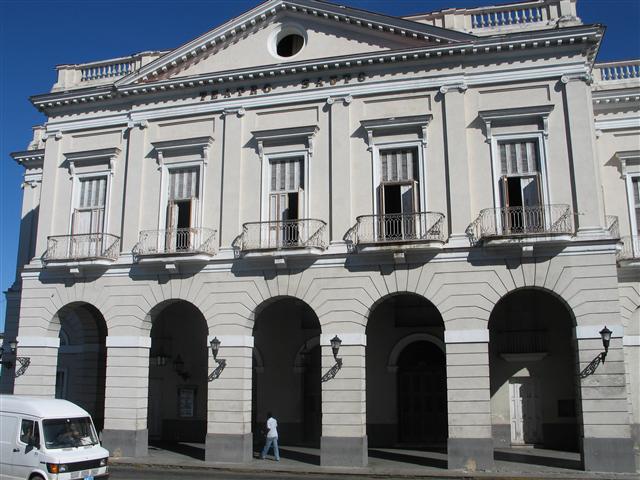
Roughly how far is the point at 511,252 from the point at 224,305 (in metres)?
8.35

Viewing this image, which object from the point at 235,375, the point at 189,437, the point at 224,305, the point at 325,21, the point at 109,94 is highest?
the point at 325,21

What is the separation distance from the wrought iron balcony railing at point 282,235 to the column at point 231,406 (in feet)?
9.07

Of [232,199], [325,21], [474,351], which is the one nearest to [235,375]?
[232,199]

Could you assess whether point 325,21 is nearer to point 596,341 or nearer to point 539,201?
point 539,201

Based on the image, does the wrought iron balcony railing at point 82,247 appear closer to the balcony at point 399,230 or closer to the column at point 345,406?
the column at point 345,406

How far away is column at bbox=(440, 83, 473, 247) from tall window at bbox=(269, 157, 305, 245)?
4.40 m

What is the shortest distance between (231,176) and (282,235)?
8.49 feet

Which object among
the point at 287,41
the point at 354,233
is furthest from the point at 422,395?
the point at 287,41

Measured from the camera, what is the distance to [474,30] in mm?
19125

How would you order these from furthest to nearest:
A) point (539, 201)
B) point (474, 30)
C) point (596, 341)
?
point (474, 30) < point (539, 201) < point (596, 341)

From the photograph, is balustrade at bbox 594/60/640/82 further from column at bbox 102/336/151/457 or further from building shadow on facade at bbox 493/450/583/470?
column at bbox 102/336/151/457

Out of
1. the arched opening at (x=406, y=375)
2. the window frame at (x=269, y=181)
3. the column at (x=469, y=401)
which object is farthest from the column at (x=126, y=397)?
the column at (x=469, y=401)

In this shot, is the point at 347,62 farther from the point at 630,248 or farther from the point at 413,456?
the point at 413,456

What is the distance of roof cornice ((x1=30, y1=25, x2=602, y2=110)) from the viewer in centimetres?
1797
